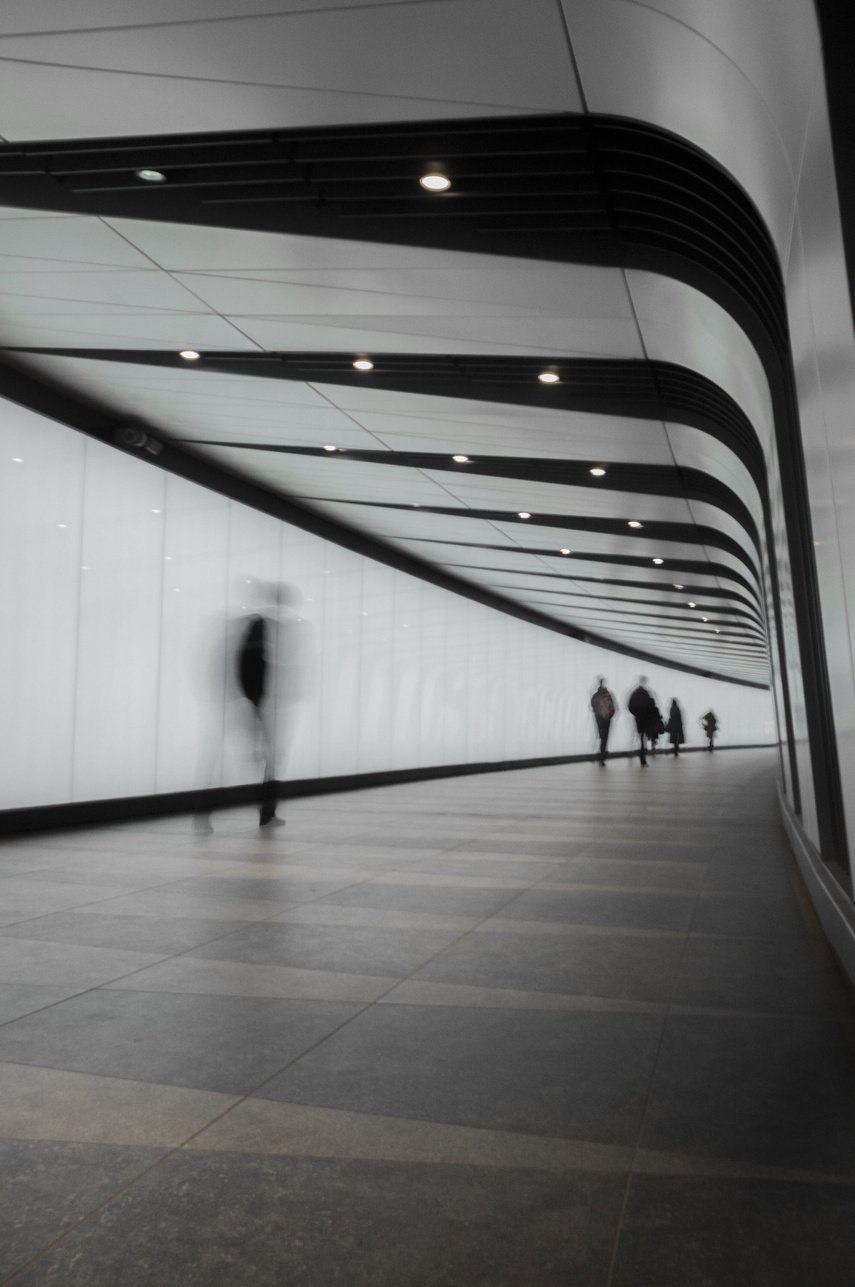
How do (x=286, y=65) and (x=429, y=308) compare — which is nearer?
(x=286, y=65)

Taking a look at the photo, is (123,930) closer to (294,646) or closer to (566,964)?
(566,964)

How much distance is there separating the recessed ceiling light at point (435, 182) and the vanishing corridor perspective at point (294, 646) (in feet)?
0.12

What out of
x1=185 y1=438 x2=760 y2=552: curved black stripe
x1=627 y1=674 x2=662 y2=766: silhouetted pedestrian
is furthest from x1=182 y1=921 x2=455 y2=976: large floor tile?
x1=627 y1=674 x2=662 y2=766: silhouetted pedestrian

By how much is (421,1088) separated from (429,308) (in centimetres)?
636

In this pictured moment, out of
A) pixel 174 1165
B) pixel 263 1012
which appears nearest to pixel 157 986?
pixel 263 1012

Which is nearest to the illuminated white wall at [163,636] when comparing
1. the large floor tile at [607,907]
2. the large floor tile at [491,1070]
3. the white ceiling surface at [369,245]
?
the white ceiling surface at [369,245]

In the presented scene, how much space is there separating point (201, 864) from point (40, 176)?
5085mm

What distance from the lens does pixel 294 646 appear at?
1602cm

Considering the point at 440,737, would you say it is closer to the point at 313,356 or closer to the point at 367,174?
the point at 313,356

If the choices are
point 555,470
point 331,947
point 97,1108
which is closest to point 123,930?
point 331,947

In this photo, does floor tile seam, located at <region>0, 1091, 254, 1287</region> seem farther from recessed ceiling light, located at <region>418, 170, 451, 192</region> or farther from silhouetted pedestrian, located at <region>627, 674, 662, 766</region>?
silhouetted pedestrian, located at <region>627, 674, 662, 766</region>

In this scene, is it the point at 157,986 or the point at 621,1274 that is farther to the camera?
the point at 157,986

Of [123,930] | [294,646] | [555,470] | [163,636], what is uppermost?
[555,470]

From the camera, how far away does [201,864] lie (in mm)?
8203
